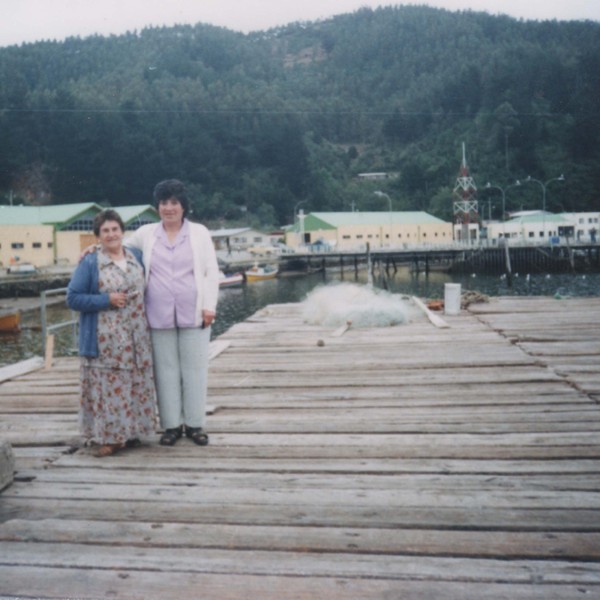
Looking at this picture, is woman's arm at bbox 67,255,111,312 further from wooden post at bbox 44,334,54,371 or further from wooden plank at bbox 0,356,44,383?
wooden post at bbox 44,334,54,371

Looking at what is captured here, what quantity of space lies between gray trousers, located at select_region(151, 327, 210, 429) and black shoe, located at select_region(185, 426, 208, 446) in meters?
0.03

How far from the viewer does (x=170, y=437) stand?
3678 millimetres

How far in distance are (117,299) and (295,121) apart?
383 ft

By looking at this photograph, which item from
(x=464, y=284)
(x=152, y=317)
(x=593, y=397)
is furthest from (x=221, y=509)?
(x=464, y=284)

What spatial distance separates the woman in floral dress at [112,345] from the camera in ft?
11.5

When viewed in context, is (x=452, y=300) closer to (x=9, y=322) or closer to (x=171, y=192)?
(x=171, y=192)

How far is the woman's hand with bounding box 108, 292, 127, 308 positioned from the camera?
11.5 ft

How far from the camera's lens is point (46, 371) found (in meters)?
6.29

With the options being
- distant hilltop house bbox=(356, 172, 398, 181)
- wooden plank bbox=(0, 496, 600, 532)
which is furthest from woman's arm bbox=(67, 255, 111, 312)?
distant hilltop house bbox=(356, 172, 398, 181)

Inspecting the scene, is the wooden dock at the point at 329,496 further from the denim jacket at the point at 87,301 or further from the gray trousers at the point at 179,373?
the denim jacket at the point at 87,301

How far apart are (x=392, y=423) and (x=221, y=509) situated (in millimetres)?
1601

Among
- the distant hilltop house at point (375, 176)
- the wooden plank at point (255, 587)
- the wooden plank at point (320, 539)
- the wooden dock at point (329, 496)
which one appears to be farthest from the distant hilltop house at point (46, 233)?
the distant hilltop house at point (375, 176)

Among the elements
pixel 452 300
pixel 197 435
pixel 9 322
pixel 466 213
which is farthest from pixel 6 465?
pixel 466 213

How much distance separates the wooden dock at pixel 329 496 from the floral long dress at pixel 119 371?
18cm
